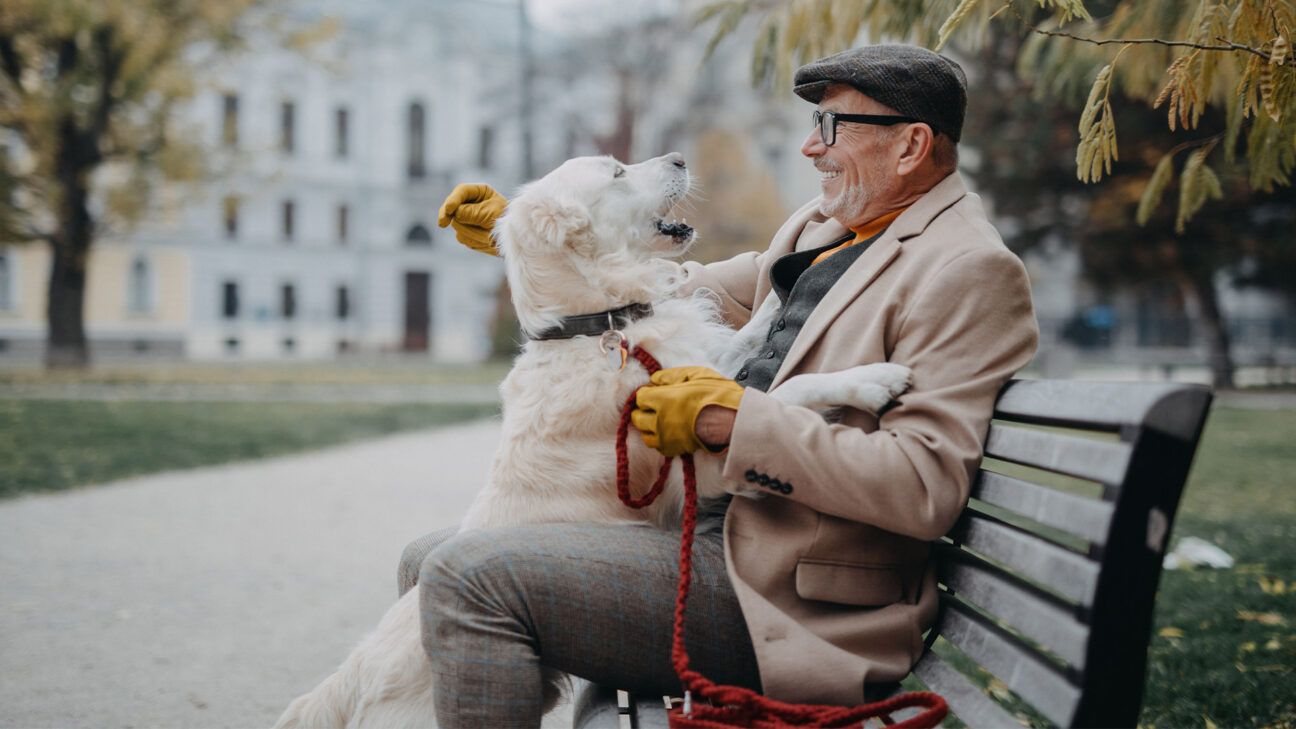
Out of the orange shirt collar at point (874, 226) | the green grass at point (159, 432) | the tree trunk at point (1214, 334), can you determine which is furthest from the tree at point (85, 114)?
the orange shirt collar at point (874, 226)

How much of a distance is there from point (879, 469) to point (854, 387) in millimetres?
228

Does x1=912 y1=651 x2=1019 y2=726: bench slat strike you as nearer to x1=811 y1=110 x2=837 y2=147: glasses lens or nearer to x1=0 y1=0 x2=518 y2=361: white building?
x1=811 y1=110 x2=837 y2=147: glasses lens

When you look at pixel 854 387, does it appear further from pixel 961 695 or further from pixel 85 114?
pixel 85 114

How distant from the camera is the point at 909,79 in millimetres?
2389

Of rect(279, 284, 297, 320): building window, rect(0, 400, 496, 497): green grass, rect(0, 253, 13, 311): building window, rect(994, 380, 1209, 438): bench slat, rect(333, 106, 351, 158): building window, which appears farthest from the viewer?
rect(333, 106, 351, 158): building window

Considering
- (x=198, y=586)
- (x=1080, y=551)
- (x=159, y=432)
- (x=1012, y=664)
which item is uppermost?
(x=1080, y=551)

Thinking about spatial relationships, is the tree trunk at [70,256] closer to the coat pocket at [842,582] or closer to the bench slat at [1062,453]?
the coat pocket at [842,582]

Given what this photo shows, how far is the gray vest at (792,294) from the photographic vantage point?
2652 millimetres

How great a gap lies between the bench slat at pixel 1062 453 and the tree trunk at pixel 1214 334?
20039 millimetres

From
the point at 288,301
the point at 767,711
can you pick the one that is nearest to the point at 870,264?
the point at 767,711

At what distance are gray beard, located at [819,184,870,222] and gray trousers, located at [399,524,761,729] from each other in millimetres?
936

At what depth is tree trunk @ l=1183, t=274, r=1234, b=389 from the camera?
65.5 ft

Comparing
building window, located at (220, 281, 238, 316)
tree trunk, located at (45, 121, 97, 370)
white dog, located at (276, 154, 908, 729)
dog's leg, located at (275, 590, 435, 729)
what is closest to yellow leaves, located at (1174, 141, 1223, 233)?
white dog, located at (276, 154, 908, 729)

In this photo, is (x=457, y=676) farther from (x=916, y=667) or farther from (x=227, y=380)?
(x=227, y=380)
